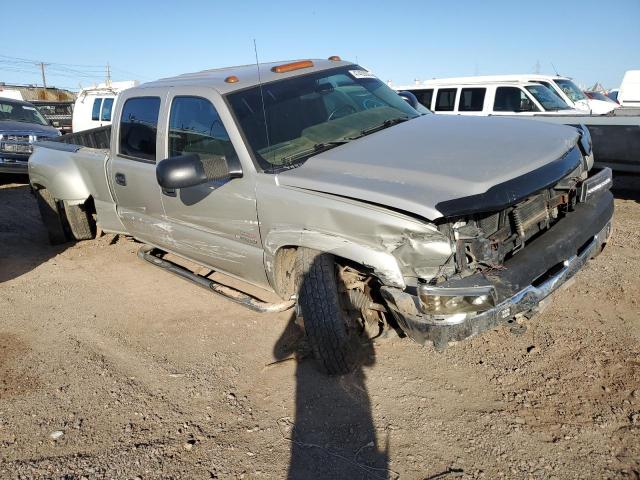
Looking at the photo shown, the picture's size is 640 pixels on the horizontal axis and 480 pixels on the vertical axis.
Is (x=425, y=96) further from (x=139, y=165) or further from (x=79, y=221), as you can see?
(x=139, y=165)

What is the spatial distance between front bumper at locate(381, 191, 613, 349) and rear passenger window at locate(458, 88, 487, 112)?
299 inches

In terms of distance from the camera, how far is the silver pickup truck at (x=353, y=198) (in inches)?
102

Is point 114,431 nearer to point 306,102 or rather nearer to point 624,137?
point 306,102

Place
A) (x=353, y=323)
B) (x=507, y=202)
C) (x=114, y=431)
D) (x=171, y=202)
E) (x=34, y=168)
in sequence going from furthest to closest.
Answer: (x=34, y=168) → (x=171, y=202) → (x=353, y=323) → (x=114, y=431) → (x=507, y=202)

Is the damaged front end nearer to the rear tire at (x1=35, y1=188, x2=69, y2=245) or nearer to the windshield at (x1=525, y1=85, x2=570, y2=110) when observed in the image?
the rear tire at (x1=35, y1=188, x2=69, y2=245)

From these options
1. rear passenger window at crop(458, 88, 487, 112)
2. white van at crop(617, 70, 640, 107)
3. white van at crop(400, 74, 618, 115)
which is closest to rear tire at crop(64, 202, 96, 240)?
rear passenger window at crop(458, 88, 487, 112)

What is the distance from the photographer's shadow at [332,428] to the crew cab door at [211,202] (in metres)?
0.87

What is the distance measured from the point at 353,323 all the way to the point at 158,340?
5.73ft

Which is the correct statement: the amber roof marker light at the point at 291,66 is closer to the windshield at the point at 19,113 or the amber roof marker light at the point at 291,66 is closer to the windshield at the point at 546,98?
the windshield at the point at 546,98

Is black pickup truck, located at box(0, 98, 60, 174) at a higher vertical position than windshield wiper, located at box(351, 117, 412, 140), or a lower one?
lower

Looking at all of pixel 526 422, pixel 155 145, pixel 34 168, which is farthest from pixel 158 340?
pixel 34 168

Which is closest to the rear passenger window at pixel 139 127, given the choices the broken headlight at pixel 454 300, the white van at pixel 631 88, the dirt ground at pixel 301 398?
the dirt ground at pixel 301 398

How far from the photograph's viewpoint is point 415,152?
9.95 ft

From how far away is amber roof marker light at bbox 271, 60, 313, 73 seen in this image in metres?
3.96
